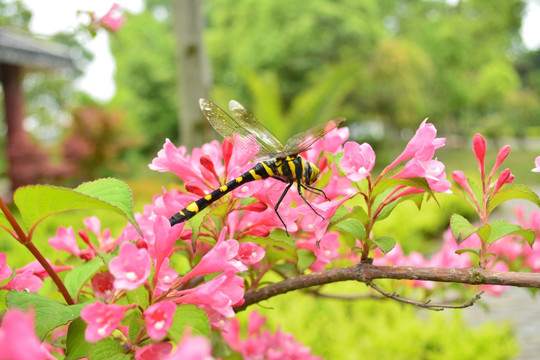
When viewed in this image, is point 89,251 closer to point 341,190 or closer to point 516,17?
point 341,190

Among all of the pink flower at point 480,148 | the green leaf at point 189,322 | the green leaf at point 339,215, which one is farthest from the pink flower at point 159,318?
the pink flower at point 480,148

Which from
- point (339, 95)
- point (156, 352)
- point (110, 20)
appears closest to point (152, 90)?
point (339, 95)

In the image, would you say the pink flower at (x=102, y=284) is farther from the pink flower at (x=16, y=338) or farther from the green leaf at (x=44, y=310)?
the pink flower at (x=16, y=338)

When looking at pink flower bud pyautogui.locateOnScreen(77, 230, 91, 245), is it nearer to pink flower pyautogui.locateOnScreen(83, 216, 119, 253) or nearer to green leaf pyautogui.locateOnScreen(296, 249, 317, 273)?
pink flower pyautogui.locateOnScreen(83, 216, 119, 253)

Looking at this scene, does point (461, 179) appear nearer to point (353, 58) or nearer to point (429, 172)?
point (429, 172)

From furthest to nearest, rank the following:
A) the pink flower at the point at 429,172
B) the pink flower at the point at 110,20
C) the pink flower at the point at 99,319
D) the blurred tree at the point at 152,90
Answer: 1. the blurred tree at the point at 152,90
2. the pink flower at the point at 110,20
3. the pink flower at the point at 429,172
4. the pink flower at the point at 99,319

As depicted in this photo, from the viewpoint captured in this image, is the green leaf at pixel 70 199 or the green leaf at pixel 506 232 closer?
the green leaf at pixel 70 199

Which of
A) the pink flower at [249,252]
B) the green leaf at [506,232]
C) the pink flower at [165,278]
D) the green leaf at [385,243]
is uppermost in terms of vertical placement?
the green leaf at [506,232]
